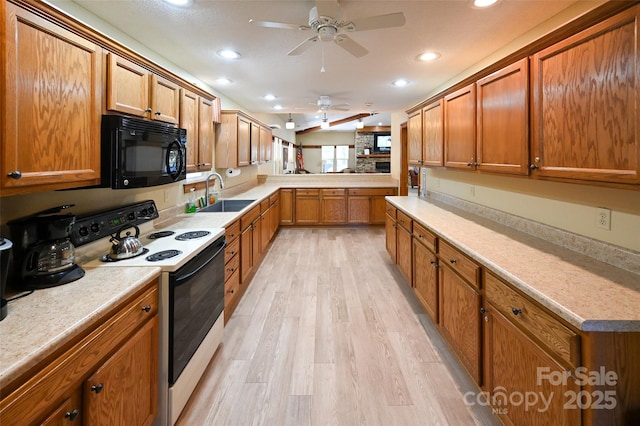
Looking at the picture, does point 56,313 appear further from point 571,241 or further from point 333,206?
point 333,206

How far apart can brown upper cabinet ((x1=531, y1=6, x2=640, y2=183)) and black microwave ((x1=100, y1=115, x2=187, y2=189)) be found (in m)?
2.25

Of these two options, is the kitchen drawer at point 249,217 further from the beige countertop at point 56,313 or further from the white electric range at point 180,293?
the beige countertop at point 56,313

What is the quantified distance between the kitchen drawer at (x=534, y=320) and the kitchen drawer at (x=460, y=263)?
4.6 inches

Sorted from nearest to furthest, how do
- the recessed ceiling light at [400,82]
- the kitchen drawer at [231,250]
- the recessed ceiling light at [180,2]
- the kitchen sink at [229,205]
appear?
the recessed ceiling light at [180,2]
the kitchen drawer at [231,250]
the kitchen sink at [229,205]
the recessed ceiling light at [400,82]

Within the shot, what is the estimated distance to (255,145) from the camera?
5.68m

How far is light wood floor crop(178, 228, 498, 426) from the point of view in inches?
73.4

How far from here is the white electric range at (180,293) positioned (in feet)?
5.56

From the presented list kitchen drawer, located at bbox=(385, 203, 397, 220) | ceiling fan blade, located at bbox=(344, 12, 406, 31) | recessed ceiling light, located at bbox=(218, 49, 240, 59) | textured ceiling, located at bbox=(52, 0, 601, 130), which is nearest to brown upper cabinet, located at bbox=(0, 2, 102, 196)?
textured ceiling, located at bbox=(52, 0, 601, 130)

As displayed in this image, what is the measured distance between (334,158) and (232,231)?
12.5 m

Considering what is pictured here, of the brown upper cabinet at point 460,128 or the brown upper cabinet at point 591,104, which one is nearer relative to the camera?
the brown upper cabinet at point 591,104

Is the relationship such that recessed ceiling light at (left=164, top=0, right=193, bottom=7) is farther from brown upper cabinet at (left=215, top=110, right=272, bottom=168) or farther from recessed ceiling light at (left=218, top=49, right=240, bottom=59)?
brown upper cabinet at (left=215, top=110, right=272, bottom=168)

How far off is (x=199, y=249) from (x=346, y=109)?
194 inches

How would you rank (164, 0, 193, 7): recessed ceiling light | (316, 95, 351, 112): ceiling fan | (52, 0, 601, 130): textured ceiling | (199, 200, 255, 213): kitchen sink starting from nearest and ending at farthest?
(164, 0, 193, 7): recessed ceiling light
(52, 0, 601, 130): textured ceiling
(199, 200, 255, 213): kitchen sink
(316, 95, 351, 112): ceiling fan

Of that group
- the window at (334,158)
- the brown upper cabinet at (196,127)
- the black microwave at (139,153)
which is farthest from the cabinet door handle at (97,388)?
the window at (334,158)
